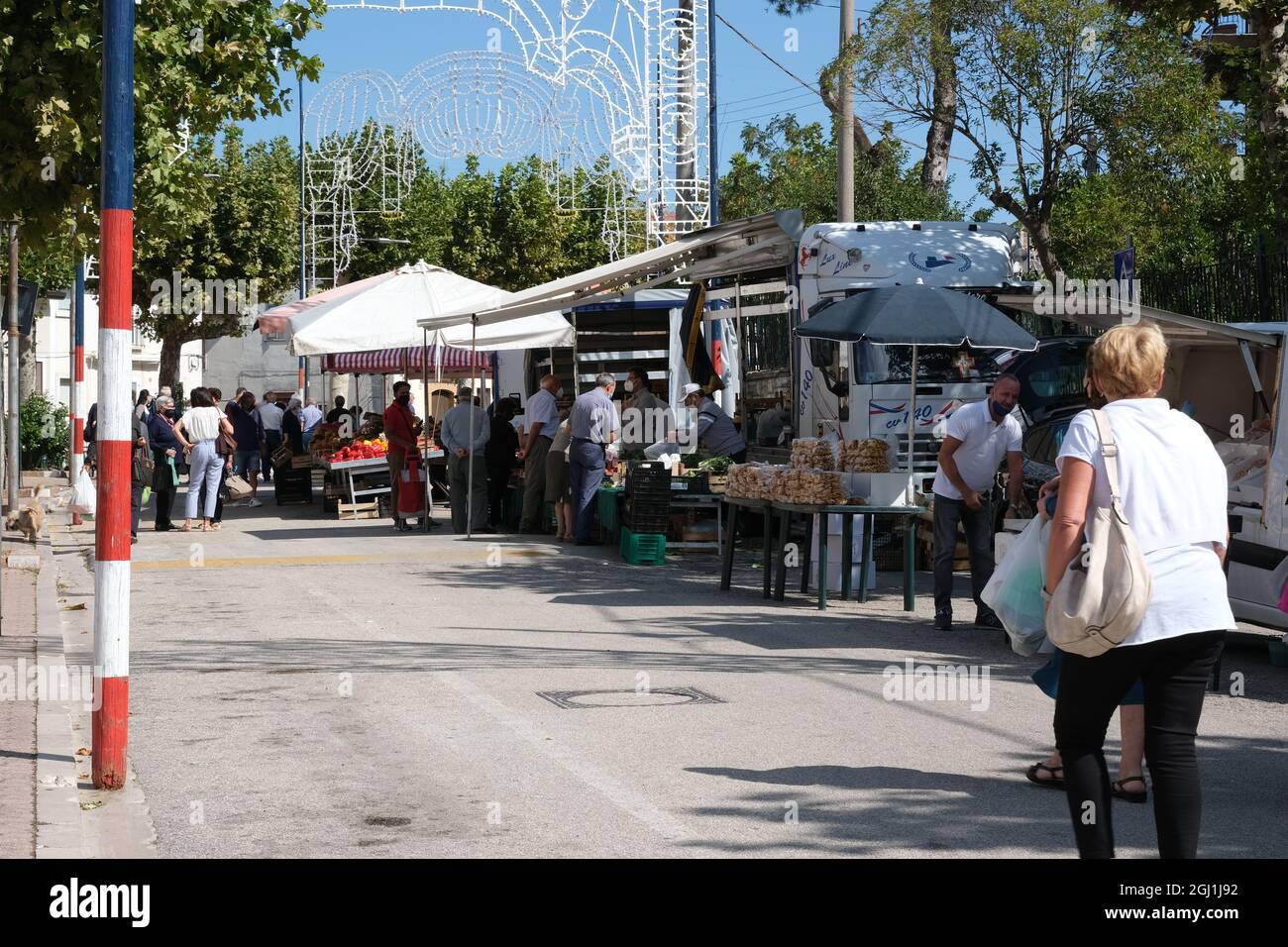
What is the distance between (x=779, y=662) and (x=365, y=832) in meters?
4.76

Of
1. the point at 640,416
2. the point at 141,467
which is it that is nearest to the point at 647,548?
the point at 640,416

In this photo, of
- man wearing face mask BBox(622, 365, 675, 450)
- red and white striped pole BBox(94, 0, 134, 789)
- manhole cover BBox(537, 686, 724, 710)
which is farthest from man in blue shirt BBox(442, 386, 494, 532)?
red and white striped pole BBox(94, 0, 134, 789)

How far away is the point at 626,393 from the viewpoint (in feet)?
78.3

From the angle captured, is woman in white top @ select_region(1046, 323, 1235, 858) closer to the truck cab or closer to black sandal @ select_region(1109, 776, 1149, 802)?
black sandal @ select_region(1109, 776, 1149, 802)

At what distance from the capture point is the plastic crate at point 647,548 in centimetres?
1730

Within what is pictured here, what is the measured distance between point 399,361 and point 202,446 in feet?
33.0

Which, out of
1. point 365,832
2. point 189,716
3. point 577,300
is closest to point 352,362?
point 577,300

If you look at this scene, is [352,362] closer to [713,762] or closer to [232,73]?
[232,73]

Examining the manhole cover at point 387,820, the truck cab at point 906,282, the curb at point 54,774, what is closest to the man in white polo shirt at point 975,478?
the truck cab at point 906,282

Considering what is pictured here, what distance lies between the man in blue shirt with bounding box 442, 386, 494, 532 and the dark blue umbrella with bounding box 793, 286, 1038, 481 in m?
8.01

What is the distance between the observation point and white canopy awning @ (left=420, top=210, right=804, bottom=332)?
1859 centimetres

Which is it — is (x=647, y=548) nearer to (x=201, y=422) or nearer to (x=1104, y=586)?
(x=201, y=422)

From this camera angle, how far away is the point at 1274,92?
1437cm

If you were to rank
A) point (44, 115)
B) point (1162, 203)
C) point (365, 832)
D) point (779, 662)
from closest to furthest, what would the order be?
point (365, 832)
point (779, 662)
point (44, 115)
point (1162, 203)
